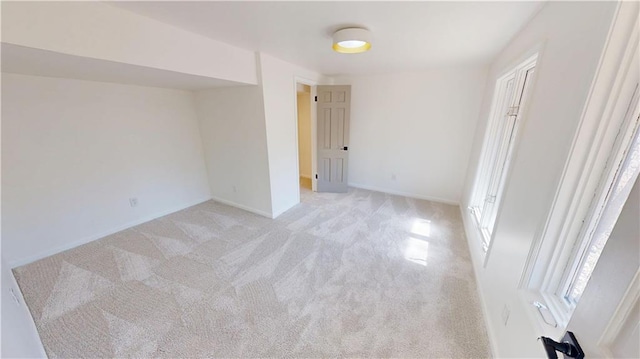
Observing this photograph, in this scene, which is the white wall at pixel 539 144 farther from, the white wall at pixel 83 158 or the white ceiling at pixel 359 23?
the white wall at pixel 83 158

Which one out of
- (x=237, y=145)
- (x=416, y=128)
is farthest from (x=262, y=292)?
(x=416, y=128)

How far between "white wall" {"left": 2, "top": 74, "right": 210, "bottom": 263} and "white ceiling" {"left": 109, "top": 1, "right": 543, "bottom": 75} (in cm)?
160

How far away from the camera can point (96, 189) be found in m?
2.71

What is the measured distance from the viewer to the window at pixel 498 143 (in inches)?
78.9

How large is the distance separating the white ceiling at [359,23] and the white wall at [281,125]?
300 mm

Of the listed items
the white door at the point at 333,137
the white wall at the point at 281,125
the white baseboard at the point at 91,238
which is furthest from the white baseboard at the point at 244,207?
the white door at the point at 333,137

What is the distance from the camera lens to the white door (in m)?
3.86

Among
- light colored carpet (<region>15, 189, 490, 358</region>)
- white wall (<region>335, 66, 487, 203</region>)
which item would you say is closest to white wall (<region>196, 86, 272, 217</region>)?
light colored carpet (<region>15, 189, 490, 358</region>)

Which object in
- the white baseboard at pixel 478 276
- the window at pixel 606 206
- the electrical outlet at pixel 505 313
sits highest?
the window at pixel 606 206

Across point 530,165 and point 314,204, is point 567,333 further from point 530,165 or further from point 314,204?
point 314,204

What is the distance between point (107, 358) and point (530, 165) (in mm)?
2926

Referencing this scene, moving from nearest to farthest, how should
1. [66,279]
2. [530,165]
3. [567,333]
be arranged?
1. [567,333]
2. [530,165]
3. [66,279]

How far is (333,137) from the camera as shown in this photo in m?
4.09

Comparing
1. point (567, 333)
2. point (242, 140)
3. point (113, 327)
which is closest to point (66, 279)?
point (113, 327)
